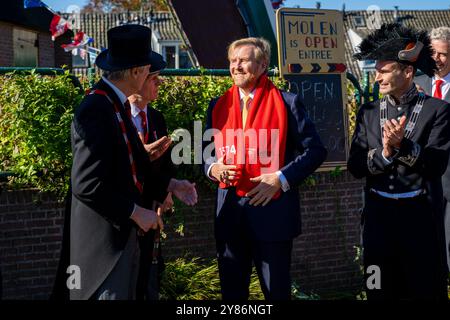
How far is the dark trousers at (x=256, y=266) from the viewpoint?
15.8 feet

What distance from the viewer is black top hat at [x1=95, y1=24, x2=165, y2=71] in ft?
13.5

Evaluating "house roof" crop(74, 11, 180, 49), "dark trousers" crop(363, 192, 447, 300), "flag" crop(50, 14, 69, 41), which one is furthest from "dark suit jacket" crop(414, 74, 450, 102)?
"house roof" crop(74, 11, 180, 49)

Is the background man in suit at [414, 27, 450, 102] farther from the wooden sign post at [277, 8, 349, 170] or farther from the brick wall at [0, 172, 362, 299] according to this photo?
the brick wall at [0, 172, 362, 299]

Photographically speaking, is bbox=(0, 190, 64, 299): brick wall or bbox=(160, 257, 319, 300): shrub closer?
bbox=(0, 190, 64, 299): brick wall

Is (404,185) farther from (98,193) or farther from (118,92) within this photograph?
(98,193)

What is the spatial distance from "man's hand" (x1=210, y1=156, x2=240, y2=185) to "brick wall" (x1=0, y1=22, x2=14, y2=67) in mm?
20983

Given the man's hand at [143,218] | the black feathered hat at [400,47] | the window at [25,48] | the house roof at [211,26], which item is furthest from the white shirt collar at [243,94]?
the window at [25,48]

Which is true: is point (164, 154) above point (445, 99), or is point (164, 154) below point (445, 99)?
below

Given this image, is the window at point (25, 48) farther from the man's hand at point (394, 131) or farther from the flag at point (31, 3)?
the man's hand at point (394, 131)

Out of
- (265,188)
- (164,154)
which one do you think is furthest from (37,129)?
(265,188)

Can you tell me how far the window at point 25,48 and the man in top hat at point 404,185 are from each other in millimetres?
22047

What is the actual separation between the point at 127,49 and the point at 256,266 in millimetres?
1704

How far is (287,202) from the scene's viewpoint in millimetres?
4883

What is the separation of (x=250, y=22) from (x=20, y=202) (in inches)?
172
